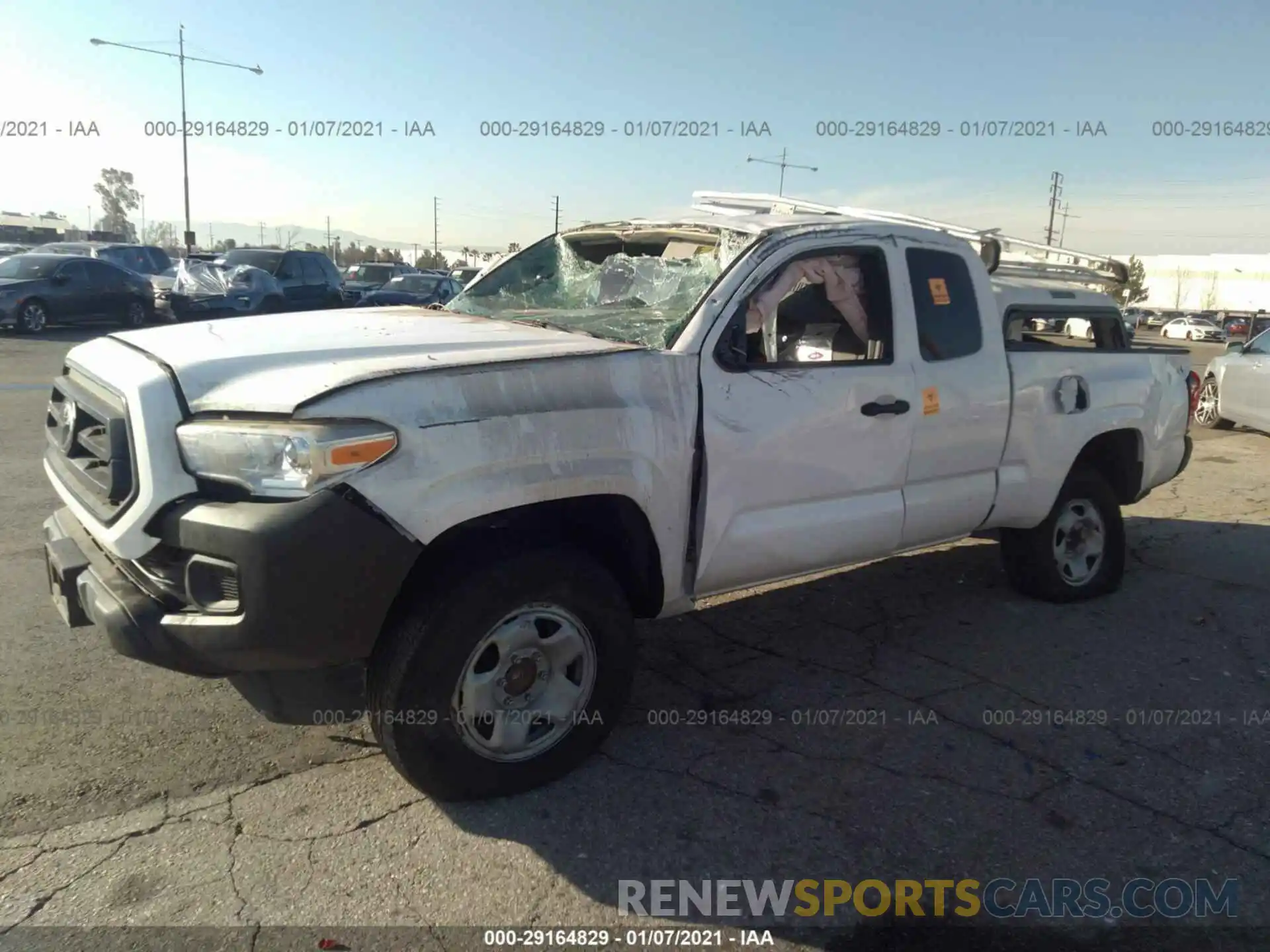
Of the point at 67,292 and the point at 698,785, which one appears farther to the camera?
the point at 67,292

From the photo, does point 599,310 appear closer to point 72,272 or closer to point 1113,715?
point 1113,715

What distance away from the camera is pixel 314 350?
312 centimetres

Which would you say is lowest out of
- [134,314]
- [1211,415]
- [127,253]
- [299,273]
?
[1211,415]

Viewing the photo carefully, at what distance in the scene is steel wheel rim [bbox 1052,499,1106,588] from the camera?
532 cm

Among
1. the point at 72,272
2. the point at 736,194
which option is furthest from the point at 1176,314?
the point at 736,194

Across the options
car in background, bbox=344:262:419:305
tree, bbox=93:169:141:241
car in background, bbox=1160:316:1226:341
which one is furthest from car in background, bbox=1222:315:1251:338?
tree, bbox=93:169:141:241

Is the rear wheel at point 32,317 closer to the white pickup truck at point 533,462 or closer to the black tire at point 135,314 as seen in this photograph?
the black tire at point 135,314

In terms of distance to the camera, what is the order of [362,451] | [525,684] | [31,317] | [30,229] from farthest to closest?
[30,229], [31,317], [525,684], [362,451]

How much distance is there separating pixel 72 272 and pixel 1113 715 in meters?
20.3

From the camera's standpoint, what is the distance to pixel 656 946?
104 inches

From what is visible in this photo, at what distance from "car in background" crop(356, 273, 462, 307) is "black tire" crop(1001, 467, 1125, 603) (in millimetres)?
15711

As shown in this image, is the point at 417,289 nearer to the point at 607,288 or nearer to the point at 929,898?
the point at 607,288

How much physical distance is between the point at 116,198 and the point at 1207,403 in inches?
4136

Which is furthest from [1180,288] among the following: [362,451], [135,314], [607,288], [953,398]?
[362,451]
